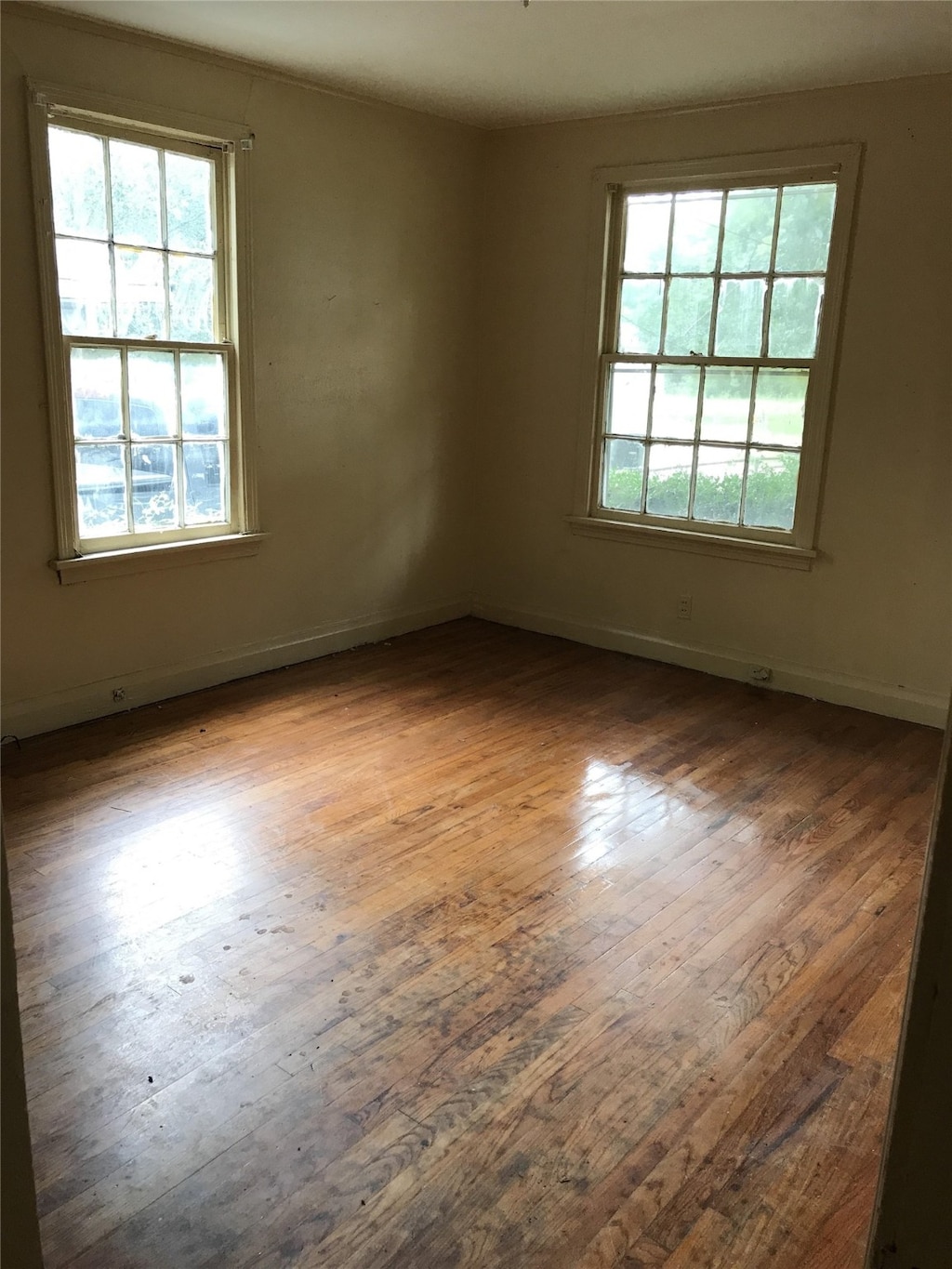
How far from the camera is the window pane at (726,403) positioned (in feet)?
14.7

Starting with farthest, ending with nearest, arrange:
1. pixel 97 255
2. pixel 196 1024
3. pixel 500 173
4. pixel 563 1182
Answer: pixel 500 173 → pixel 97 255 → pixel 196 1024 → pixel 563 1182

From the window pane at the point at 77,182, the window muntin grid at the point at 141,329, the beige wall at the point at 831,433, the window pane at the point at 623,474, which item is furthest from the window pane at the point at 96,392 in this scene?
the window pane at the point at 623,474

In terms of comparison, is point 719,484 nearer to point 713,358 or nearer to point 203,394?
point 713,358

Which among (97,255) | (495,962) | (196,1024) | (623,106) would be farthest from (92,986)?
(623,106)

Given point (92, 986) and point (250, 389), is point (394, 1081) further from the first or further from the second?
point (250, 389)

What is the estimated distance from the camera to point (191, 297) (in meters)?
4.05

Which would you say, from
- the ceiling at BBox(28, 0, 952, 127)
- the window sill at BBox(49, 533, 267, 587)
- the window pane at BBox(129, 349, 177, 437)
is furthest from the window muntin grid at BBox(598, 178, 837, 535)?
the window pane at BBox(129, 349, 177, 437)

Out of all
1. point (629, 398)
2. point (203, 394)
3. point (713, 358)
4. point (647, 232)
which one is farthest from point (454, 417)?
point (203, 394)

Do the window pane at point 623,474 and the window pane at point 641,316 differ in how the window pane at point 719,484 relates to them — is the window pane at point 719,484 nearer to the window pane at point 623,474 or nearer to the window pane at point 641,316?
the window pane at point 623,474

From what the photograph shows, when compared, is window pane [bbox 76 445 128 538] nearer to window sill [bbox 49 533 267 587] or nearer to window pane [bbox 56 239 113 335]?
window sill [bbox 49 533 267 587]

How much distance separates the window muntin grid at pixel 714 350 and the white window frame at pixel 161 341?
183 cm

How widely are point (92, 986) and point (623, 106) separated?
13.8ft

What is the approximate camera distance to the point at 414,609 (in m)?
5.40

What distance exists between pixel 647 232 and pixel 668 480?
3.89 ft
